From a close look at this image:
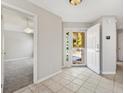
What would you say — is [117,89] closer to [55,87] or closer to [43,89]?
[55,87]

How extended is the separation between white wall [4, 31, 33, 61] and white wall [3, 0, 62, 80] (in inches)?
162

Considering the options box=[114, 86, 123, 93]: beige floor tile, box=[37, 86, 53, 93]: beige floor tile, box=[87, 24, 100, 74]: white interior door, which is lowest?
box=[114, 86, 123, 93]: beige floor tile

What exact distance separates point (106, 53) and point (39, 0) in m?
3.08

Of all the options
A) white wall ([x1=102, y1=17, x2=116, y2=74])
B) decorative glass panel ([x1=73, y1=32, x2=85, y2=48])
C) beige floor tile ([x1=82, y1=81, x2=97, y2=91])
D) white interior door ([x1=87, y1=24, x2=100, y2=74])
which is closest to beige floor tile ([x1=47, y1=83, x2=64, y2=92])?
beige floor tile ([x1=82, y1=81, x2=97, y2=91])

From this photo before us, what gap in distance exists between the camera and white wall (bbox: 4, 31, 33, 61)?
21.1ft

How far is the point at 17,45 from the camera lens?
705 cm

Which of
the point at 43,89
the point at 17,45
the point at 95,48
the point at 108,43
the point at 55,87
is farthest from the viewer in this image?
the point at 17,45


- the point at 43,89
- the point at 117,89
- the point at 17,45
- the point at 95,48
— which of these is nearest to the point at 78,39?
the point at 95,48

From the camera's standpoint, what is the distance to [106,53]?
3906 millimetres

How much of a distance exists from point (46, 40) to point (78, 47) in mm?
2433

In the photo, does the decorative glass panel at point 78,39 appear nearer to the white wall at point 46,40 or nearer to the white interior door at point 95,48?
the white interior door at point 95,48

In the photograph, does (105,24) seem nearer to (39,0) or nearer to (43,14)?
(43,14)

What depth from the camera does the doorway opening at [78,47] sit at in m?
5.24

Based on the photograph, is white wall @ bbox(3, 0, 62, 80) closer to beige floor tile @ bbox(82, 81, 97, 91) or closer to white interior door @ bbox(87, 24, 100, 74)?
beige floor tile @ bbox(82, 81, 97, 91)
